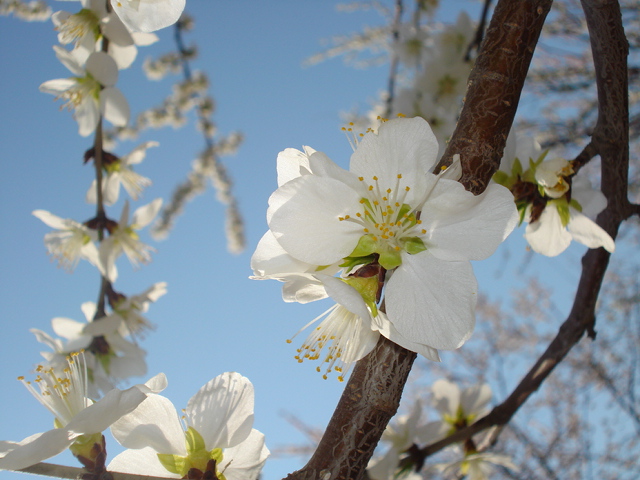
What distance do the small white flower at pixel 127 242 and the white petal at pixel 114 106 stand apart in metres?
0.31

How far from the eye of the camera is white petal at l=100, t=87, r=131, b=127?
1.83 meters

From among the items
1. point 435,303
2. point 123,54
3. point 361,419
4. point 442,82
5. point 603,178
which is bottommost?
point 361,419

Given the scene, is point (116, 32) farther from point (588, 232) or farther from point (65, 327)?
point (588, 232)

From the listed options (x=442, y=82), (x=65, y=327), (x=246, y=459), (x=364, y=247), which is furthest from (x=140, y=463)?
(x=442, y=82)

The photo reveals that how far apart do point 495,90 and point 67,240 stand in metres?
1.75

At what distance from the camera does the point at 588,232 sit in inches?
38.2

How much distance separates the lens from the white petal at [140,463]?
0.74 meters

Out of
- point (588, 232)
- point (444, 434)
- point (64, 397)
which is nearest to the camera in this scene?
point (64, 397)

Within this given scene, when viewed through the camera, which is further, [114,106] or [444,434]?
[114,106]

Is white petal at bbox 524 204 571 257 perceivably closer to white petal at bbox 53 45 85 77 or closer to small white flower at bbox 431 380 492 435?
small white flower at bbox 431 380 492 435

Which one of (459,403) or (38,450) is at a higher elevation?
(459,403)

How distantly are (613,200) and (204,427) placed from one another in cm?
91

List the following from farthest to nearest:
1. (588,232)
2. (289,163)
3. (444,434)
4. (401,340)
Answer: (444,434) < (588,232) < (289,163) < (401,340)

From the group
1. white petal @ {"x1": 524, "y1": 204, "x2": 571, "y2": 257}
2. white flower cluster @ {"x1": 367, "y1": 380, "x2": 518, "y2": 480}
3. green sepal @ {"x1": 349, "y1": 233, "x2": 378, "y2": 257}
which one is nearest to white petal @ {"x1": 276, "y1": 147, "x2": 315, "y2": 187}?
green sepal @ {"x1": 349, "y1": 233, "x2": 378, "y2": 257}
